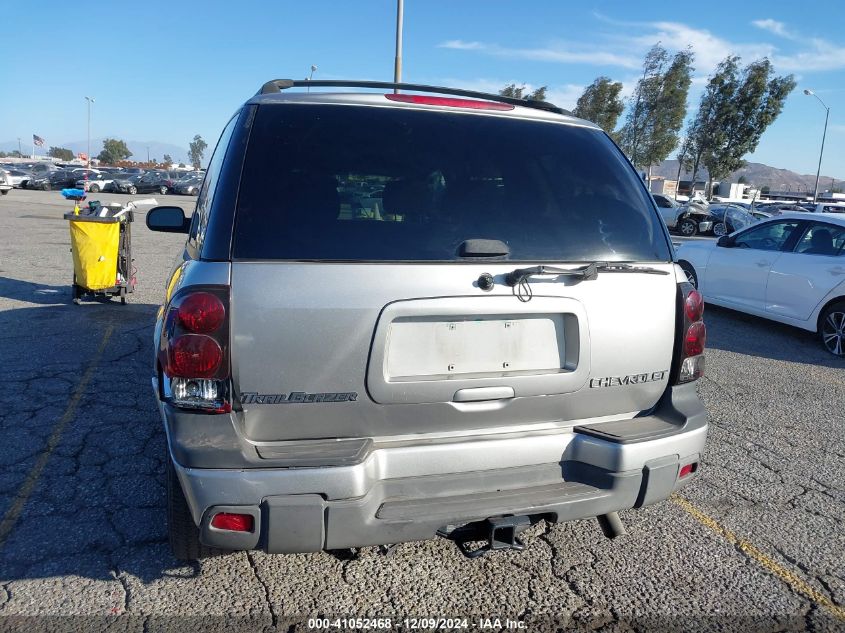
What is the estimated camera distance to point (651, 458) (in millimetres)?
2533

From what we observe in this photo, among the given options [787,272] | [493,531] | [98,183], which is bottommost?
[493,531]

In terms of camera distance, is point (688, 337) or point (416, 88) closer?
point (688, 337)

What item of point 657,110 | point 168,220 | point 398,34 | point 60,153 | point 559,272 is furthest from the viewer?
point 60,153

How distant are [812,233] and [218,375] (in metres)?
8.04

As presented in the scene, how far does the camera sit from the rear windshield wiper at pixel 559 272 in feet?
→ 7.99

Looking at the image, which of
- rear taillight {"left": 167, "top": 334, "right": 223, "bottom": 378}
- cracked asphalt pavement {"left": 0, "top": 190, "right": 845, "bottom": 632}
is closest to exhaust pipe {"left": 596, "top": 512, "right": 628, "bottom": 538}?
cracked asphalt pavement {"left": 0, "top": 190, "right": 845, "bottom": 632}

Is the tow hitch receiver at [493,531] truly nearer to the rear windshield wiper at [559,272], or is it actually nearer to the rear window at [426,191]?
the rear windshield wiper at [559,272]

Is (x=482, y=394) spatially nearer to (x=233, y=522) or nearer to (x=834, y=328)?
(x=233, y=522)

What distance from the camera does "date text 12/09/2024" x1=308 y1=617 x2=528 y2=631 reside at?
257cm

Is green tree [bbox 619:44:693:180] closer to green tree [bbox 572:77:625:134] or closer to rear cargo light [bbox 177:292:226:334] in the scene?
green tree [bbox 572:77:625:134]

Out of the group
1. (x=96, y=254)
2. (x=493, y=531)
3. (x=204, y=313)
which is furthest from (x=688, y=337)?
(x=96, y=254)

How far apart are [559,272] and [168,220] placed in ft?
9.49

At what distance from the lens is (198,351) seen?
7.22 feet

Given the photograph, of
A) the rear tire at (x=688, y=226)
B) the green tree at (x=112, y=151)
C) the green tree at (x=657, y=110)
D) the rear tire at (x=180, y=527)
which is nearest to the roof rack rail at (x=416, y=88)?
the rear tire at (x=180, y=527)
